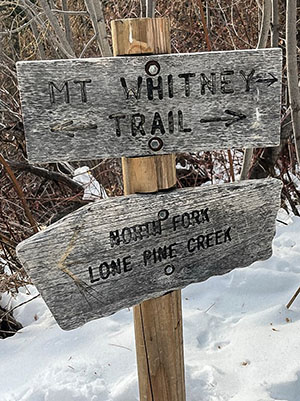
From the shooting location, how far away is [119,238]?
4.49 ft

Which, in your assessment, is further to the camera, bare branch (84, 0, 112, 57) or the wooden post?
bare branch (84, 0, 112, 57)

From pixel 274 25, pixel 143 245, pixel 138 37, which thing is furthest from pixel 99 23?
pixel 143 245

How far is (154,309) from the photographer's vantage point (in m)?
1.53

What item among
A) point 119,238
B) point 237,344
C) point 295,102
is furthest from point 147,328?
point 295,102

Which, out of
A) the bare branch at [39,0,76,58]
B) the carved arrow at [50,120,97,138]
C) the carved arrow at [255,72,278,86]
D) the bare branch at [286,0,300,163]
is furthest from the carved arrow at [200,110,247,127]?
the bare branch at [39,0,76,58]

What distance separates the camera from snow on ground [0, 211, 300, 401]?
6.82 ft

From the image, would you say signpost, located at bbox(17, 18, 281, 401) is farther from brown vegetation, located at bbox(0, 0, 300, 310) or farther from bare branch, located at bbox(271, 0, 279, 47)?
brown vegetation, located at bbox(0, 0, 300, 310)

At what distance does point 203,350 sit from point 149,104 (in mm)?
1540

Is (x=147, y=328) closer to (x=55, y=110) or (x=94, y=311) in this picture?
(x=94, y=311)

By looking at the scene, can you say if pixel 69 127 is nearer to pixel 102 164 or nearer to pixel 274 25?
pixel 274 25

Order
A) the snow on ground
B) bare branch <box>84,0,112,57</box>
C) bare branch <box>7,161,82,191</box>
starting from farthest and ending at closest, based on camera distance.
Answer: bare branch <box>7,161,82,191</box> < bare branch <box>84,0,112,57</box> < the snow on ground

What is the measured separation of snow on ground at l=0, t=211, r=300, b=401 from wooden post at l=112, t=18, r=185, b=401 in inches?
20.3

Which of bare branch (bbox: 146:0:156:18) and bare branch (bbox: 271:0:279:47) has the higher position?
bare branch (bbox: 146:0:156:18)

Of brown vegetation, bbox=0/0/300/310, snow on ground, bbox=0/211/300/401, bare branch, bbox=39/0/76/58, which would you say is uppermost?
bare branch, bbox=39/0/76/58
